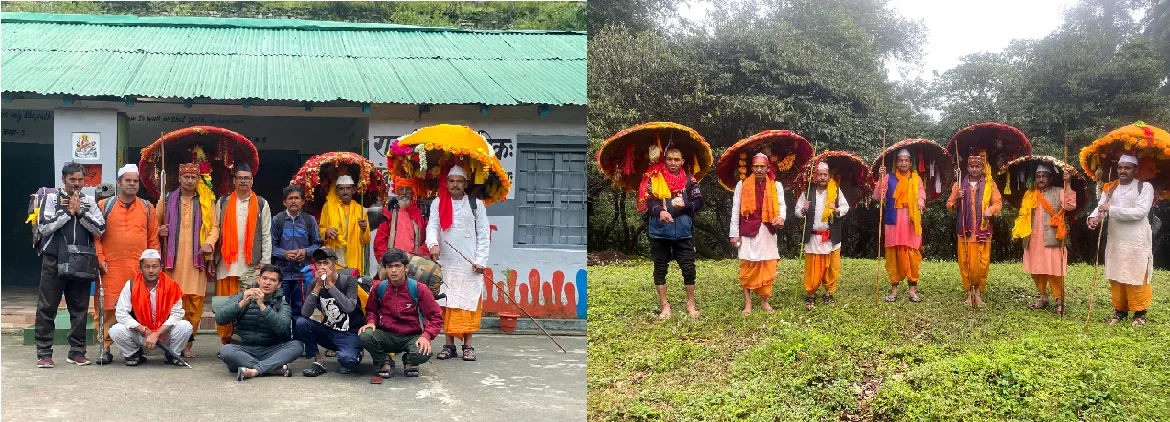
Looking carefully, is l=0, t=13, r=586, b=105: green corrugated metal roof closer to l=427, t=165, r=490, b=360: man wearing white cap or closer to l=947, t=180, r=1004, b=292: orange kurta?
Answer: l=427, t=165, r=490, b=360: man wearing white cap

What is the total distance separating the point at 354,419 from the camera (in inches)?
155

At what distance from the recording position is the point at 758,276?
4250 mm

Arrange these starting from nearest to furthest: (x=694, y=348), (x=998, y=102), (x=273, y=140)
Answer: (x=998, y=102)
(x=694, y=348)
(x=273, y=140)

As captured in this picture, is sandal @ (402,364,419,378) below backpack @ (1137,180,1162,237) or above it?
below

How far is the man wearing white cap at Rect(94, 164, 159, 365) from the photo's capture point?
516 cm

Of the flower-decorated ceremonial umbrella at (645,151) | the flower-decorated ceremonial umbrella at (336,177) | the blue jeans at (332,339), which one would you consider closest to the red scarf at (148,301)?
the blue jeans at (332,339)

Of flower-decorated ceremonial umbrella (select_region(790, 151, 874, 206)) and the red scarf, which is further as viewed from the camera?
the red scarf

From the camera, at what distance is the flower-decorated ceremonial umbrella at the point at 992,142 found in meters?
3.67

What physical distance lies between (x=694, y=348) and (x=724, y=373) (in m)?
0.21

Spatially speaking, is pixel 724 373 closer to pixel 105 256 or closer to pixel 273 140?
pixel 105 256

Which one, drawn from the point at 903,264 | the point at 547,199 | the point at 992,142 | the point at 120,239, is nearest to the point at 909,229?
the point at 903,264

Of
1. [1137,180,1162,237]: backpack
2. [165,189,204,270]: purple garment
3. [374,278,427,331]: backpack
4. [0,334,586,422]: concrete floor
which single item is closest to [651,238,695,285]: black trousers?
[0,334,586,422]: concrete floor

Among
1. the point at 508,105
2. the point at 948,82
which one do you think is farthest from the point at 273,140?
the point at 948,82

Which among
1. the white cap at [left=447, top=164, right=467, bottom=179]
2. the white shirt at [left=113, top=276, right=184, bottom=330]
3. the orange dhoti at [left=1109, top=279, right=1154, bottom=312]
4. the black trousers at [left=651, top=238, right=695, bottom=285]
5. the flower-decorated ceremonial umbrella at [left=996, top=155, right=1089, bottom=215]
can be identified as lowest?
the white shirt at [left=113, top=276, right=184, bottom=330]
